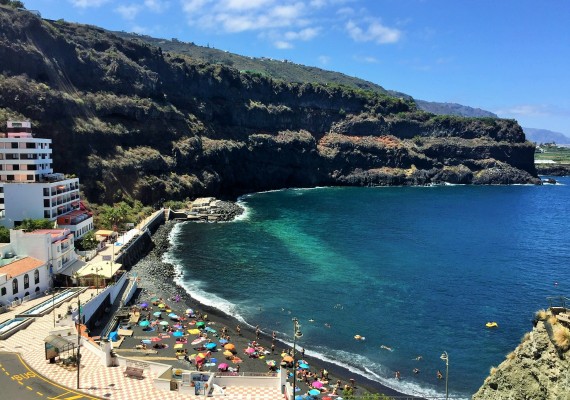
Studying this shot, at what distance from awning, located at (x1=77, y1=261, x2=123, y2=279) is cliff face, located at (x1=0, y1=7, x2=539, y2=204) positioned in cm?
4802

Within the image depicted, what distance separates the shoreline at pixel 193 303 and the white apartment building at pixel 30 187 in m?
12.4

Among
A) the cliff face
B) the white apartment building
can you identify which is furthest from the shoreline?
the cliff face

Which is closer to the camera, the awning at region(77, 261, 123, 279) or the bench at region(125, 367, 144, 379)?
the bench at region(125, 367, 144, 379)

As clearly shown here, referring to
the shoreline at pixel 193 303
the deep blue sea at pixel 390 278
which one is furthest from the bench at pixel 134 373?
the deep blue sea at pixel 390 278

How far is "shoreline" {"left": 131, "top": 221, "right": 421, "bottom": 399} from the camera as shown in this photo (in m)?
42.3

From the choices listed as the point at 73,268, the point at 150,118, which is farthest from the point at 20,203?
the point at 150,118

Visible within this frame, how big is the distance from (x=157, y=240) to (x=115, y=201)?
830 inches

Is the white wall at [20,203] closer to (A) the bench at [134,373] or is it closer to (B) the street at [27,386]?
(B) the street at [27,386]

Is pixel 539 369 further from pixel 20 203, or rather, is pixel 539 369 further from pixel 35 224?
pixel 20 203

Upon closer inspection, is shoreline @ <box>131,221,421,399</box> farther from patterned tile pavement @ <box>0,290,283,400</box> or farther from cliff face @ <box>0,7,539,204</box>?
cliff face @ <box>0,7,539,204</box>

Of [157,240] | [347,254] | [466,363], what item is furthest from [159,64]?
[466,363]

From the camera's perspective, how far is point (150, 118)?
132m

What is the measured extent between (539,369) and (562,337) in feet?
5.05

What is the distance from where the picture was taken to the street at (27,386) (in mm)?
29922
